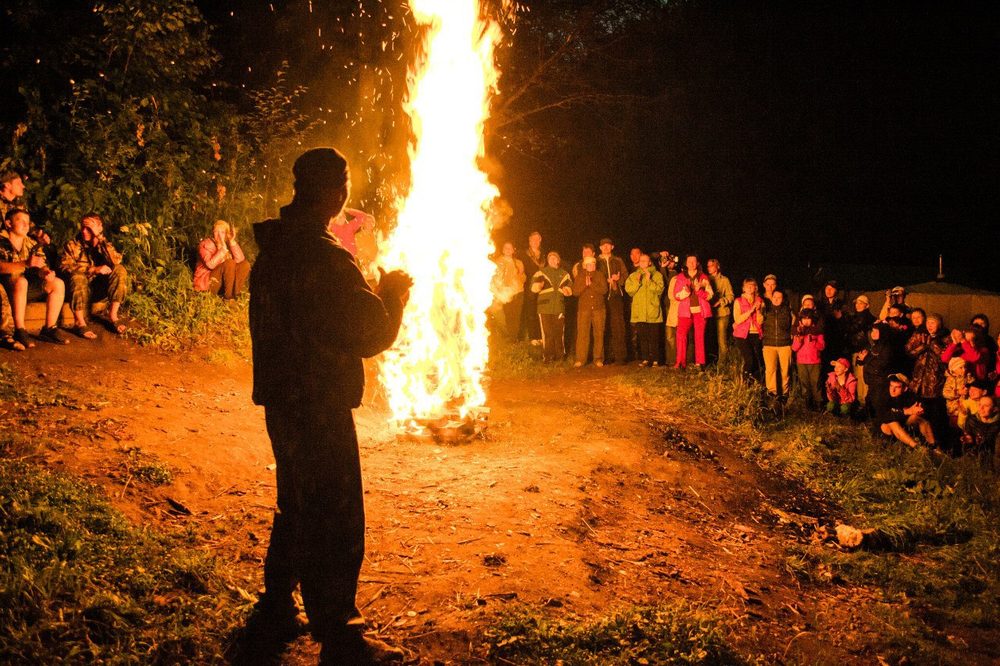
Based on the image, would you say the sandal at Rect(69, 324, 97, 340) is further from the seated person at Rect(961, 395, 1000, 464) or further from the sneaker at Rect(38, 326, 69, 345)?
the seated person at Rect(961, 395, 1000, 464)

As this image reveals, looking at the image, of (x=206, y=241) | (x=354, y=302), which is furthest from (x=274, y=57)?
(x=354, y=302)

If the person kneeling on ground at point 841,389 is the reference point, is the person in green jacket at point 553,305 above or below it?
above

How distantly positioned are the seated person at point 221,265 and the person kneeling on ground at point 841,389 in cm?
955

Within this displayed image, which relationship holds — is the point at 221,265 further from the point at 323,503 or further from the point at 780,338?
the point at 780,338

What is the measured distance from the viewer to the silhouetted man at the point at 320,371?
3229 millimetres

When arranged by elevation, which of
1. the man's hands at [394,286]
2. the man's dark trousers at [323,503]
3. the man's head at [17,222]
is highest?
the man's head at [17,222]

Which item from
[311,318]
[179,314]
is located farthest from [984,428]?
[179,314]

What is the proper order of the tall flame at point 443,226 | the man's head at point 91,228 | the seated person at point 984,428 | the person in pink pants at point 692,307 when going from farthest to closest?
the person in pink pants at point 692,307
the man's head at point 91,228
the seated person at point 984,428
the tall flame at point 443,226

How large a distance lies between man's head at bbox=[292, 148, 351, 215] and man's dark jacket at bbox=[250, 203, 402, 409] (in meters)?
0.06

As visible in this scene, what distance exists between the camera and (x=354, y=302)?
10.5 feet

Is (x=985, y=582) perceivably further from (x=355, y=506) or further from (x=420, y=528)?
(x=355, y=506)

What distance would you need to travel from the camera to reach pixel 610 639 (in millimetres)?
3930

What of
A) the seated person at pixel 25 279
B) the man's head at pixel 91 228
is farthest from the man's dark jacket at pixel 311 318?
the man's head at pixel 91 228

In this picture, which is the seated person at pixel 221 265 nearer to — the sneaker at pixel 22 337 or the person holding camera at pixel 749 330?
the sneaker at pixel 22 337
